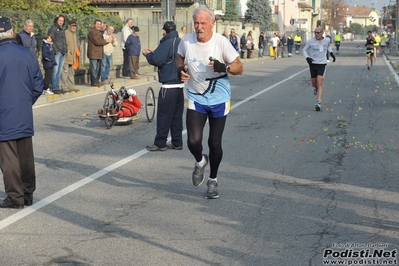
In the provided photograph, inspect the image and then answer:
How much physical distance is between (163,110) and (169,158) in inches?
41.6

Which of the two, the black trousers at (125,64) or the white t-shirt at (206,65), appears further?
the black trousers at (125,64)

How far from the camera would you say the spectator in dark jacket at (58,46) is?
20.3 m

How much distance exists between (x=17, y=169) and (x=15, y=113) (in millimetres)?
584

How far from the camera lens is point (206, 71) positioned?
8.29m

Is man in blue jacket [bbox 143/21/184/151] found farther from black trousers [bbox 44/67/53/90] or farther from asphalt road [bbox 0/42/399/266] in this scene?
black trousers [bbox 44/67/53/90]

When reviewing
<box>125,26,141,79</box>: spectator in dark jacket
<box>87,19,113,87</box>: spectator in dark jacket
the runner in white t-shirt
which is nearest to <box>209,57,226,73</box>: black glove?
the runner in white t-shirt

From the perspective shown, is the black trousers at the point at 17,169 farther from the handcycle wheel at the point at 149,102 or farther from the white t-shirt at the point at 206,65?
the handcycle wheel at the point at 149,102

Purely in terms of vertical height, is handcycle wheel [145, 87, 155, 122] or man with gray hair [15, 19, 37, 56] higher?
man with gray hair [15, 19, 37, 56]

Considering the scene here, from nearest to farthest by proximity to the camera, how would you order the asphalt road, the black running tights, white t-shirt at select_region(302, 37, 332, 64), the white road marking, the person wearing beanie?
1. the asphalt road
2. the white road marking
3. the black running tights
4. the person wearing beanie
5. white t-shirt at select_region(302, 37, 332, 64)

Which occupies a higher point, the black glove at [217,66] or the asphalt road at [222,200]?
the black glove at [217,66]

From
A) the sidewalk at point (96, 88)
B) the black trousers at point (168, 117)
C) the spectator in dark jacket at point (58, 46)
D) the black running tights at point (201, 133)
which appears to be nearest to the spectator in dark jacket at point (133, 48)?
the sidewalk at point (96, 88)

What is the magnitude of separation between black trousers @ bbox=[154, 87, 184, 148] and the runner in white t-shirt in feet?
11.1

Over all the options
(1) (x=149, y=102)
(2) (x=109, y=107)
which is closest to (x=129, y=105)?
(2) (x=109, y=107)

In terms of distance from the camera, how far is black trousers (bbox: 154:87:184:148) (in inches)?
→ 471
